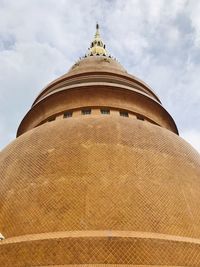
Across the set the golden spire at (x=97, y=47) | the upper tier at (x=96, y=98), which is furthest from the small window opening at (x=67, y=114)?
the golden spire at (x=97, y=47)

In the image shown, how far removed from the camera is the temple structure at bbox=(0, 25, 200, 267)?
662cm

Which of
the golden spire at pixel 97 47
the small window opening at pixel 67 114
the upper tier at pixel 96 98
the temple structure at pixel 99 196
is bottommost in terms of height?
the temple structure at pixel 99 196

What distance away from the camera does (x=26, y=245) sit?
682 cm

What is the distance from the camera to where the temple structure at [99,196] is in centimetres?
662

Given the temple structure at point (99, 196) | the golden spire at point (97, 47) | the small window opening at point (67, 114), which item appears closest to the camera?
the temple structure at point (99, 196)

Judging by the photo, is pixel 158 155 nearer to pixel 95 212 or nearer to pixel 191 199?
pixel 191 199

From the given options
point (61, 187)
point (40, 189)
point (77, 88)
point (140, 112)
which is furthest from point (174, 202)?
point (77, 88)

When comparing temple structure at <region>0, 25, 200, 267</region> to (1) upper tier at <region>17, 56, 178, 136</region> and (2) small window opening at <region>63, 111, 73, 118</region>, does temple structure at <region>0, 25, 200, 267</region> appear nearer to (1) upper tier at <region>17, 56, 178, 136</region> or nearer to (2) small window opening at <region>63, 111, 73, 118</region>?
(2) small window opening at <region>63, 111, 73, 118</region>

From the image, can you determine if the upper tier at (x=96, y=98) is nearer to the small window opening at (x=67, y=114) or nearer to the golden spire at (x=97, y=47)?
the small window opening at (x=67, y=114)

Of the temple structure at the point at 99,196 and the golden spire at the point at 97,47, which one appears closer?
the temple structure at the point at 99,196

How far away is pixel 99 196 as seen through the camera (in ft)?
25.2

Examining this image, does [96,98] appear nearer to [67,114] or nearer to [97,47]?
[67,114]

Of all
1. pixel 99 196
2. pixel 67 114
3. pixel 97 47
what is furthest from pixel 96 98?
pixel 97 47

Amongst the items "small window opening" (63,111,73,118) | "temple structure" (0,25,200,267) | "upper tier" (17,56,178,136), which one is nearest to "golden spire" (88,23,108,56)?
"upper tier" (17,56,178,136)
